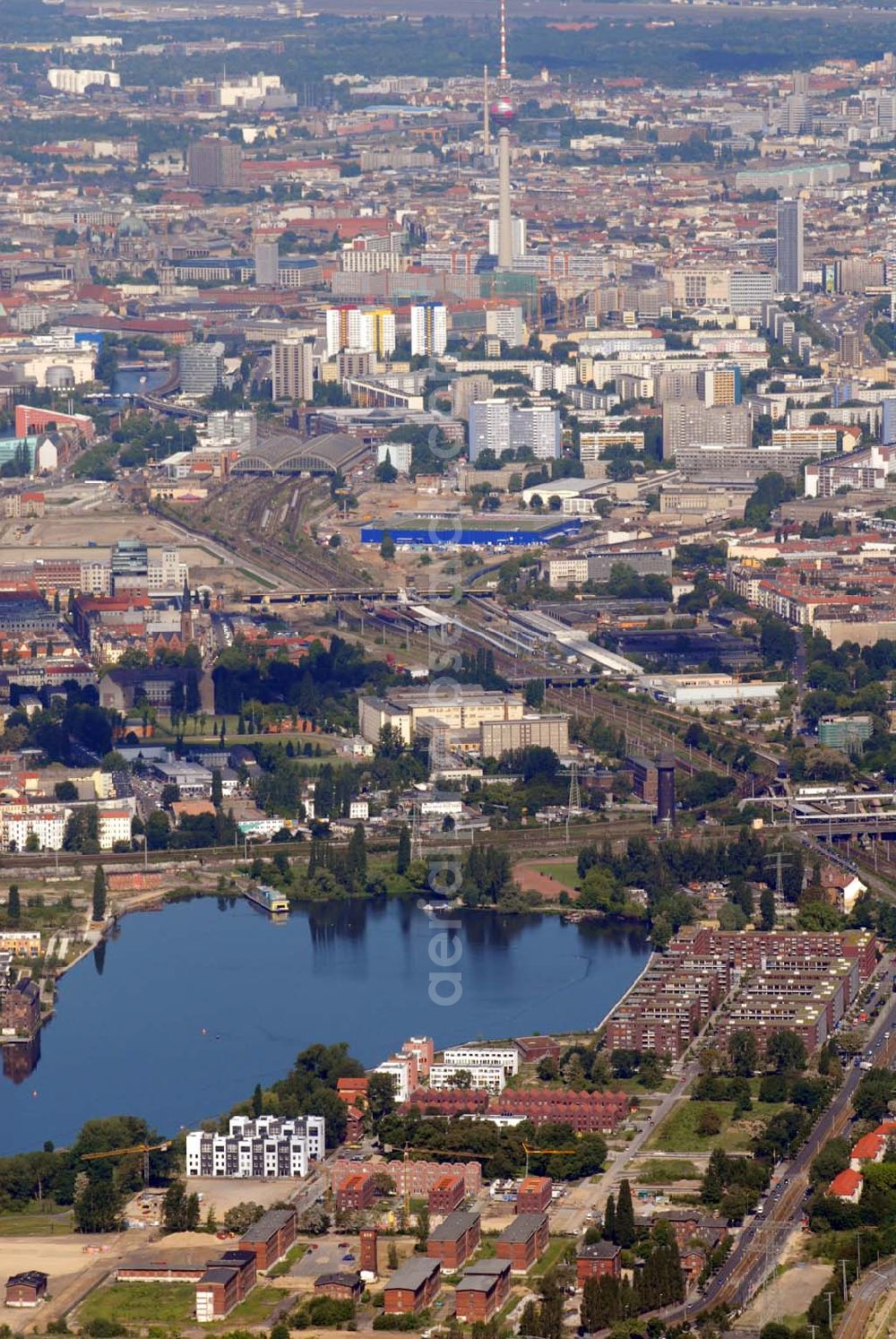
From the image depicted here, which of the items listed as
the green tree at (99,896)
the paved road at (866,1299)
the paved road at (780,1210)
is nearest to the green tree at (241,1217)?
the paved road at (780,1210)

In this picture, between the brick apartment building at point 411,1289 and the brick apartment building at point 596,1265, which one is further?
the brick apartment building at point 596,1265

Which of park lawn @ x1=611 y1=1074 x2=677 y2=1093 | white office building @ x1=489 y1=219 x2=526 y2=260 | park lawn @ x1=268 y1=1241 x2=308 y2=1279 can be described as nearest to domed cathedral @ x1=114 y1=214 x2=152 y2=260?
white office building @ x1=489 y1=219 x2=526 y2=260

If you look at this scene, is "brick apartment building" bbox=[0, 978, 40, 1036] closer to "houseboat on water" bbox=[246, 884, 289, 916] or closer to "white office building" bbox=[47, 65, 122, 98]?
A: "houseboat on water" bbox=[246, 884, 289, 916]

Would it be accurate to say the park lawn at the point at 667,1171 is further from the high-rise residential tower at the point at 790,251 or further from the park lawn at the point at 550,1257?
the high-rise residential tower at the point at 790,251

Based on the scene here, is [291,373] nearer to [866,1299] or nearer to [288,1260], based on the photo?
[288,1260]

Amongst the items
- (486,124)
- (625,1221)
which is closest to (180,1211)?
(625,1221)

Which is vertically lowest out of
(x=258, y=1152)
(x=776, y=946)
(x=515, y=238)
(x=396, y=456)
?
(x=258, y=1152)
